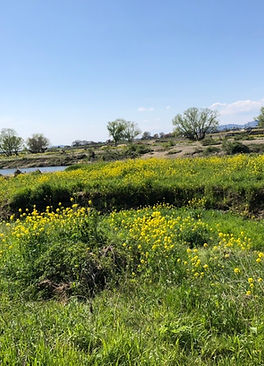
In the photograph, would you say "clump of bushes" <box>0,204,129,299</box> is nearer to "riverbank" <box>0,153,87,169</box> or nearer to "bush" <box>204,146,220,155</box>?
"bush" <box>204,146,220,155</box>

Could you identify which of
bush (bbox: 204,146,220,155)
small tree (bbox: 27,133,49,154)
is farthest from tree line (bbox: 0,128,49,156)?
bush (bbox: 204,146,220,155)

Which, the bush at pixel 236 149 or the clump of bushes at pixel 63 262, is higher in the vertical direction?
the bush at pixel 236 149

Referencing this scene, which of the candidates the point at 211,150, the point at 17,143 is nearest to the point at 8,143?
the point at 17,143

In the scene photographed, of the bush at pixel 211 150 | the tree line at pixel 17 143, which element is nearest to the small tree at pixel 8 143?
the tree line at pixel 17 143

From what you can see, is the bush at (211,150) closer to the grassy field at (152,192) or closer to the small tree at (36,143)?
the grassy field at (152,192)

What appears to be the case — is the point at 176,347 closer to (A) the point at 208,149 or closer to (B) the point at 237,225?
(B) the point at 237,225

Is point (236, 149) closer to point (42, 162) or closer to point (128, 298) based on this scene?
point (128, 298)

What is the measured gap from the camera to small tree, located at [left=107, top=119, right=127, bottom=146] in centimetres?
8694

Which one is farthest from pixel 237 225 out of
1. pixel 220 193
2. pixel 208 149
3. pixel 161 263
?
pixel 208 149

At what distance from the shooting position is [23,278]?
4.93m

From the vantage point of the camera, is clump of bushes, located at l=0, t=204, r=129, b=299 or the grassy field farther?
the grassy field

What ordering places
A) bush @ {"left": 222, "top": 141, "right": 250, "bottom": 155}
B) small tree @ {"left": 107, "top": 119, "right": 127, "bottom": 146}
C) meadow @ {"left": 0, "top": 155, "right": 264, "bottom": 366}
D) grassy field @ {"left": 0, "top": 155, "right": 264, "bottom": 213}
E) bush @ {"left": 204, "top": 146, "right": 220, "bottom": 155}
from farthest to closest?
small tree @ {"left": 107, "top": 119, "right": 127, "bottom": 146} < bush @ {"left": 204, "top": 146, "right": 220, "bottom": 155} < bush @ {"left": 222, "top": 141, "right": 250, "bottom": 155} < grassy field @ {"left": 0, "top": 155, "right": 264, "bottom": 213} < meadow @ {"left": 0, "top": 155, "right": 264, "bottom": 366}

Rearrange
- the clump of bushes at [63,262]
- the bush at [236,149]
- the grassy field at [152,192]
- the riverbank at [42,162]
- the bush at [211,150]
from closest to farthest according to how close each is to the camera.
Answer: the clump of bushes at [63,262] → the grassy field at [152,192] → the bush at [236,149] → the bush at [211,150] → the riverbank at [42,162]

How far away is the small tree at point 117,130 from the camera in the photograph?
86938 millimetres
